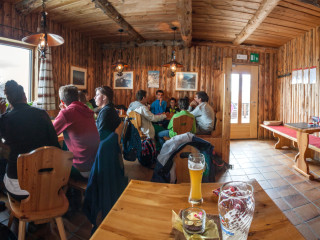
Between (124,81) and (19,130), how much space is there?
5.42m

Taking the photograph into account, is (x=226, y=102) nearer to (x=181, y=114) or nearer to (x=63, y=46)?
(x=181, y=114)

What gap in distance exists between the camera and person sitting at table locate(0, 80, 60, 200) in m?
1.66

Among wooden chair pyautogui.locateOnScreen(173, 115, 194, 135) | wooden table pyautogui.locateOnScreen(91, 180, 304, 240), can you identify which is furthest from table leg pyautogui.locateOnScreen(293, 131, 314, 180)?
wooden table pyautogui.locateOnScreen(91, 180, 304, 240)

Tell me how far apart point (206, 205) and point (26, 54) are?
529 centimetres

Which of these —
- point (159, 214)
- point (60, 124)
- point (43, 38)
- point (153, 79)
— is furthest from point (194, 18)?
point (159, 214)

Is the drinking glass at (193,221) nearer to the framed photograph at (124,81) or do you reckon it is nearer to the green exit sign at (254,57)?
the framed photograph at (124,81)

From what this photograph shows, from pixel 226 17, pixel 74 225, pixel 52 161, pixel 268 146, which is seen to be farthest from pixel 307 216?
pixel 226 17

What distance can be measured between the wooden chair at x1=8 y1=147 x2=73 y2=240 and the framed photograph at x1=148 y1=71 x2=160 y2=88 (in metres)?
5.38

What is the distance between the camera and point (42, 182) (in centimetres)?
143

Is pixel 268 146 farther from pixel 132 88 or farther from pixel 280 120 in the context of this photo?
pixel 132 88

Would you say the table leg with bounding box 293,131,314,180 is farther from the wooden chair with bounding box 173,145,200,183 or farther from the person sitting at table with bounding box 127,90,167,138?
the wooden chair with bounding box 173,145,200,183

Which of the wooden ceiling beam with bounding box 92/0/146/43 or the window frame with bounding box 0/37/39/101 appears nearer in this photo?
the wooden ceiling beam with bounding box 92/0/146/43

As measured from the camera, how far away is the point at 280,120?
253 inches

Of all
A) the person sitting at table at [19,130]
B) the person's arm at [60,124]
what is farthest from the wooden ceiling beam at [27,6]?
the person's arm at [60,124]
